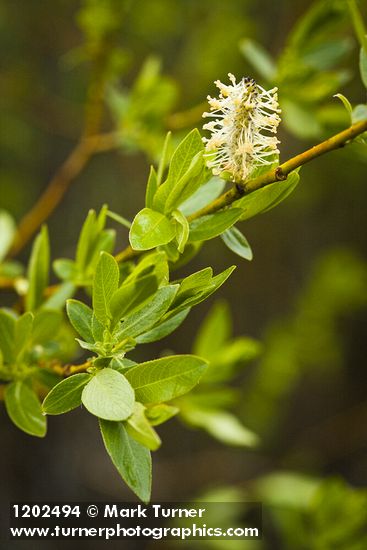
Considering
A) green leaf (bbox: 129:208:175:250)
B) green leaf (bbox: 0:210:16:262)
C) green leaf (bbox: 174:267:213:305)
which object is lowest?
green leaf (bbox: 174:267:213:305)

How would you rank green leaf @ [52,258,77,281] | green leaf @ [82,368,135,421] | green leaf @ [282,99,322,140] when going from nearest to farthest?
green leaf @ [82,368,135,421], green leaf @ [52,258,77,281], green leaf @ [282,99,322,140]

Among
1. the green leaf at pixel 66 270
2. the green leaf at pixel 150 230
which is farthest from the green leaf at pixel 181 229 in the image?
the green leaf at pixel 66 270

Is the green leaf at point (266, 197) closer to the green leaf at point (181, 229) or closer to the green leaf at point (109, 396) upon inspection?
the green leaf at point (181, 229)

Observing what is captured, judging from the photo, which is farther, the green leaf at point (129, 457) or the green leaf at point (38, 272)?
the green leaf at point (38, 272)

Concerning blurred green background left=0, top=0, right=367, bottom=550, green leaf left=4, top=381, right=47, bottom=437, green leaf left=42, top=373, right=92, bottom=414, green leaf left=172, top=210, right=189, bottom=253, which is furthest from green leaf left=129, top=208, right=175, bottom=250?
blurred green background left=0, top=0, right=367, bottom=550

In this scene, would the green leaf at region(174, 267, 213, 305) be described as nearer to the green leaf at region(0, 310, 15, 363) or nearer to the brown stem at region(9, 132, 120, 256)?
the green leaf at region(0, 310, 15, 363)

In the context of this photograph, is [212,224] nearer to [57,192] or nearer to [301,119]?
[301,119]

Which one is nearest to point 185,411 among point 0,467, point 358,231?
point 0,467
